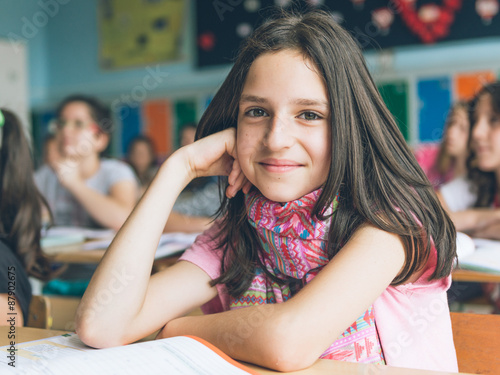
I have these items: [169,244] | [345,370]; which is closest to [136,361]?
[345,370]

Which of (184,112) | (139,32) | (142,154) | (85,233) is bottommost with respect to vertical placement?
(85,233)

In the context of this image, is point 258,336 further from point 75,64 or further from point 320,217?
point 75,64

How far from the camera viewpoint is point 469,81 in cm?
405

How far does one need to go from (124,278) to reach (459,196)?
202cm

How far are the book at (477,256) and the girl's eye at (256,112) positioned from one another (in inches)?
31.8

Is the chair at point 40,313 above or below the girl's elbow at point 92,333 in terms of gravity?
below

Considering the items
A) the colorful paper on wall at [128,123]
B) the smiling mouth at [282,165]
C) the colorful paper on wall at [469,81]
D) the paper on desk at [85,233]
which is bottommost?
the paper on desk at [85,233]

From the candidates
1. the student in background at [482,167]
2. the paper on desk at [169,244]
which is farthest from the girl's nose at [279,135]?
the student in background at [482,167]

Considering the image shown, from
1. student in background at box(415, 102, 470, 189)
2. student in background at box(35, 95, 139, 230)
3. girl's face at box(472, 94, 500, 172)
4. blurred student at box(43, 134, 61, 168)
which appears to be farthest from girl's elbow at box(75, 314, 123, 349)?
blurred student at box(43, 134, 61, 168)

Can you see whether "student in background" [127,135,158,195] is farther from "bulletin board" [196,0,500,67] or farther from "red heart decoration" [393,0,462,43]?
"red heart decoration" [393,0,462,43]

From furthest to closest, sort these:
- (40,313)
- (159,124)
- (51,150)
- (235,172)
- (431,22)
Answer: (159,124), (51,150), (431,22), (40,313), (235,172)

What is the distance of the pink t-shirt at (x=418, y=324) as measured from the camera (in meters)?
0.89

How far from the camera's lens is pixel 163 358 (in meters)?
0.66

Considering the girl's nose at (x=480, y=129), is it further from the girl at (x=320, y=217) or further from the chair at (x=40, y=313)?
the chair at (x=40, y=313)
